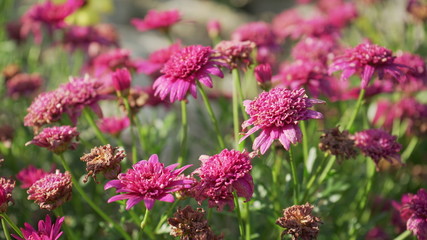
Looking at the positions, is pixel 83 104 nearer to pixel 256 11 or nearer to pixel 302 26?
pixel 302 26

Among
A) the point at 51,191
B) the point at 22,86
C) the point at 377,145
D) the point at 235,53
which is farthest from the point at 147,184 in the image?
A: the point at 22,86

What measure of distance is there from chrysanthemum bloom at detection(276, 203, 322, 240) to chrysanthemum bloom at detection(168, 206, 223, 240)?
19 centimetres

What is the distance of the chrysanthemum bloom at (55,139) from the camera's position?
147 centimetres

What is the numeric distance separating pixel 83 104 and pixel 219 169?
0.67 m

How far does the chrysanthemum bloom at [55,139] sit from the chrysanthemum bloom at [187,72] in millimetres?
305

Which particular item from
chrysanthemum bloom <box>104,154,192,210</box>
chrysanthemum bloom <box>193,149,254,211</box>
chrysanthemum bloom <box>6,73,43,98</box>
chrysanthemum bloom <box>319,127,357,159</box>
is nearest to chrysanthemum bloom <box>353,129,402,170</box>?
chrysanthemum bloom <box>319,127,357,159</box>

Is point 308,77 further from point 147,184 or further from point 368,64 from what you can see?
point 147,184

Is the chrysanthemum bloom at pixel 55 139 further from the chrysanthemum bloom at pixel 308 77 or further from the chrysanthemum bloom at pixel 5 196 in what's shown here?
the chrysanthemum bloom at pixel 308 77

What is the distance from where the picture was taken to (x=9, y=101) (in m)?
2.69

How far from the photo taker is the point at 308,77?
1.93 metres

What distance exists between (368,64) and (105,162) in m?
0.92

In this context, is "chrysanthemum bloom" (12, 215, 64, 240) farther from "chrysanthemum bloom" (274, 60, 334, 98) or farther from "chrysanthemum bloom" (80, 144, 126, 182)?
"chrysanthemum bloom" (274, 60, 334, 98)

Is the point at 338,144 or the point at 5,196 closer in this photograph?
the point at 5,196

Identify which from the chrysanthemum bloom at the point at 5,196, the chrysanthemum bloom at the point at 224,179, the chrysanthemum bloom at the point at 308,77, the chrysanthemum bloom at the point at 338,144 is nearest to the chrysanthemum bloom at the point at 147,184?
the chrysanthemum bloom at the point at 224,179
